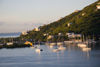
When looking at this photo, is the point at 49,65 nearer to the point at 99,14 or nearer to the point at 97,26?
the point at 97,26

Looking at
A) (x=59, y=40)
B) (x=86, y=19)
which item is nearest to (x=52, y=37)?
(x=59, y=40)

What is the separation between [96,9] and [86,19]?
39.9ft

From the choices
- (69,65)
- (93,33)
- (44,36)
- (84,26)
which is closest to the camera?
(69,65)

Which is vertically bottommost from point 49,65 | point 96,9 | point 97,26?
point 49,65

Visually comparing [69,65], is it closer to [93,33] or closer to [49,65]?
[49,65]

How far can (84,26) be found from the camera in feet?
505

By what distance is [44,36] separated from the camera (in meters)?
191

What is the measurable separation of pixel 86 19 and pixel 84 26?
33.3 feet

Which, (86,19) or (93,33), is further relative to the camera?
(86,19)

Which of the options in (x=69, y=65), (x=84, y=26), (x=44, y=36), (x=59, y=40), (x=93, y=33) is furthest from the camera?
(x=44, y=36)

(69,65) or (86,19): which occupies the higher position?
(86,19)

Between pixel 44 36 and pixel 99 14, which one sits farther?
pixel 44 36

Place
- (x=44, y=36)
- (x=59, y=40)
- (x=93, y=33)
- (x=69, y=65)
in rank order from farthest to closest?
(x=44, y=36)
(x=59, y=40)
(x=93, y=33)
(x=69, y=65)

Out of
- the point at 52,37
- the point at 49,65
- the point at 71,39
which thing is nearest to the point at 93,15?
Result: the point at 71,39
